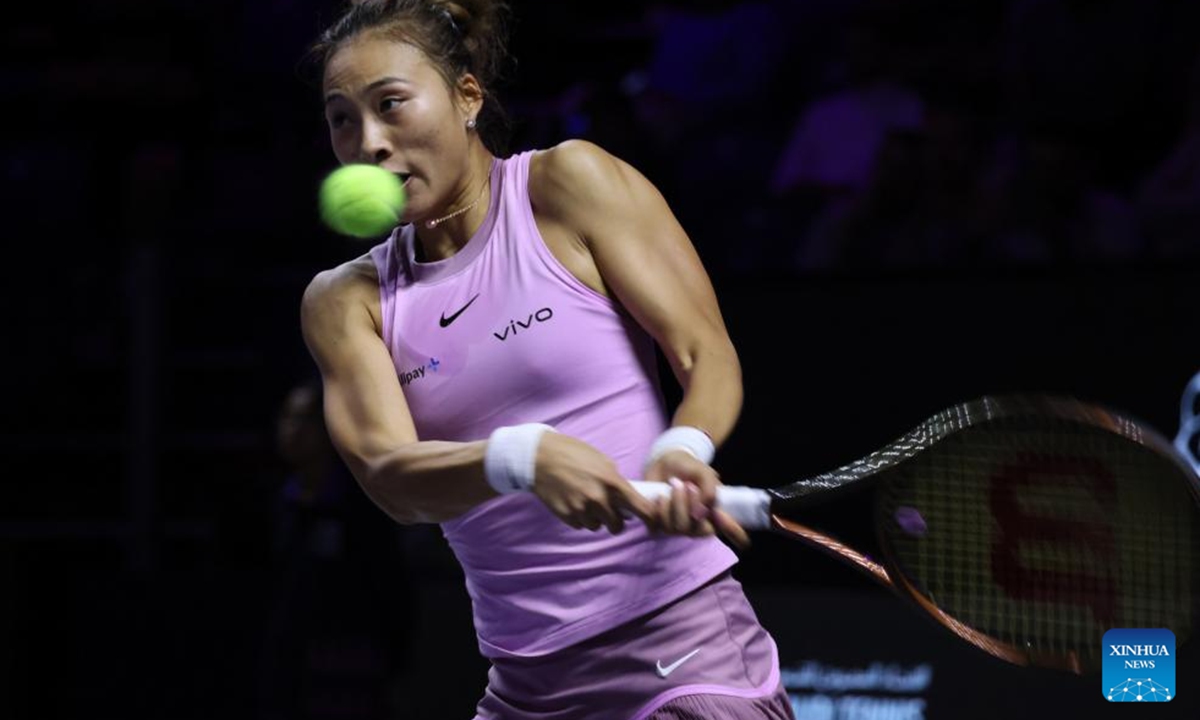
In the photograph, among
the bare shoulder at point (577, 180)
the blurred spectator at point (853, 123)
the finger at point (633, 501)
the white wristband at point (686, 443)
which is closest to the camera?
the finger at point (633, 501)

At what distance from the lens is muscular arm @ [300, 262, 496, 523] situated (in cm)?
234

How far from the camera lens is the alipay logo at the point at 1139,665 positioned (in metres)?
2.67

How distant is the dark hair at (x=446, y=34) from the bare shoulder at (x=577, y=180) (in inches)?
7.8

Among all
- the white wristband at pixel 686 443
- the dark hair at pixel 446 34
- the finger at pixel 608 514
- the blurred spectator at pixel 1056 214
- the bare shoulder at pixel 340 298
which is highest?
the blurred spectator at pixel 1056 214

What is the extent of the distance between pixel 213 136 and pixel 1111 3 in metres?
3.77

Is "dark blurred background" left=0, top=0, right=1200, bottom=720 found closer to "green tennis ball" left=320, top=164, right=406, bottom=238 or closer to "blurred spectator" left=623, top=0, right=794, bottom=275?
"blurred spectator" left=623, top=0, right=794, bottom=275

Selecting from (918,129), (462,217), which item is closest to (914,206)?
(918,129)

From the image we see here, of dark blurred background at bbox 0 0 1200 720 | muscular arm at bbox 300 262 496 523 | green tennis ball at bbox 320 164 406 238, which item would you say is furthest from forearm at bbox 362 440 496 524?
dark blurred background at bbox 0 0 1200 720

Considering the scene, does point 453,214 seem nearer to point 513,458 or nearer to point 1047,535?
point 513,458

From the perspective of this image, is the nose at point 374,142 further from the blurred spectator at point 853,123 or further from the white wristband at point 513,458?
the blurred spectator at point 853,123

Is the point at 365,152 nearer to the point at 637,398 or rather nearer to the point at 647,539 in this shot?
the point at 637,398

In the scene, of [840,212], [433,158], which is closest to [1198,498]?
[433,158]

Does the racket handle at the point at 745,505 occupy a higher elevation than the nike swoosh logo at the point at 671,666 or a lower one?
higher

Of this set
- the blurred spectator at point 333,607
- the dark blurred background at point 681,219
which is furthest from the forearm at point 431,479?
the blurred spectator at point 333,607
